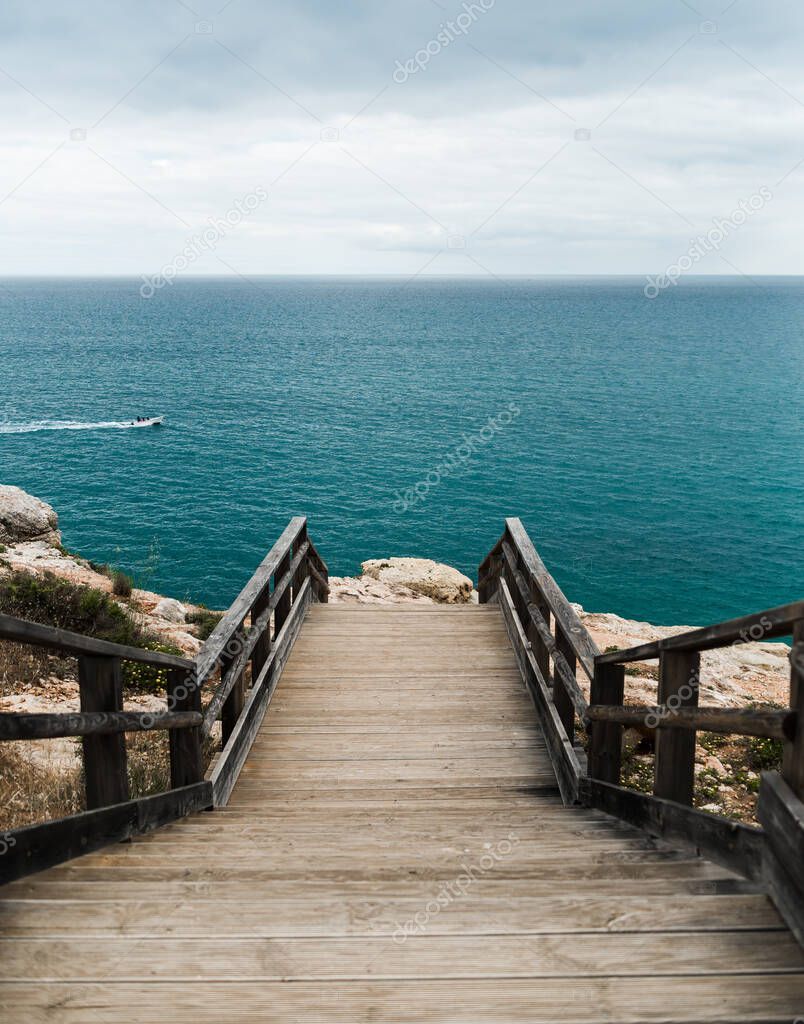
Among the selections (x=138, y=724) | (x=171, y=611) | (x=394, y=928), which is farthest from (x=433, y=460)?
(x=394, y=928)

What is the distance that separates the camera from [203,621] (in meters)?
14.0

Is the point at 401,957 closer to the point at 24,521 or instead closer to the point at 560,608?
the point at 560,608

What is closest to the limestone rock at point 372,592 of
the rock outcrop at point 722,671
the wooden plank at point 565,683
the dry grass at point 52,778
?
the rock outcrop at point 722,671

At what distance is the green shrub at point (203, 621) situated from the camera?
13.2 meters

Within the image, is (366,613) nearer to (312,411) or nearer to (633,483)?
(633,483)

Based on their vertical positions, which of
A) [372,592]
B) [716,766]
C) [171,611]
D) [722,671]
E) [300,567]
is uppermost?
[300,567]

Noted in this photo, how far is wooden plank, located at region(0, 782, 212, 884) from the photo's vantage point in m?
3.05

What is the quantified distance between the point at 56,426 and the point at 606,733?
55371mm

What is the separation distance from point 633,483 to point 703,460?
711cm

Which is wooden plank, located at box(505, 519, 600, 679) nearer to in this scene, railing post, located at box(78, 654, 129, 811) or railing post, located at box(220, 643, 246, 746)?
railing post, located at box(220, 643, 246, 746)

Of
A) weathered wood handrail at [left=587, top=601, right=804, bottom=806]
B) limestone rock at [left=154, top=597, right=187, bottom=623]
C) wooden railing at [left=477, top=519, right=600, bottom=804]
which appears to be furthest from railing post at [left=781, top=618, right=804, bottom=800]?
limestone rock at [left=154, top=597, right=187, bottom=623]

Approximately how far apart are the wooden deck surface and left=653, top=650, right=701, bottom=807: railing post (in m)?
0.29

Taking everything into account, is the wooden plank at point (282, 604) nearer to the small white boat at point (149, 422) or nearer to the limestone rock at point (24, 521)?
the limestone rock at point (24, 521)

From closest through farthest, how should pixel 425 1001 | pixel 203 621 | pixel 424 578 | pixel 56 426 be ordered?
pixel 425 1001 < pixel 203 621 < pixel 424 578 < pixel 56 426
